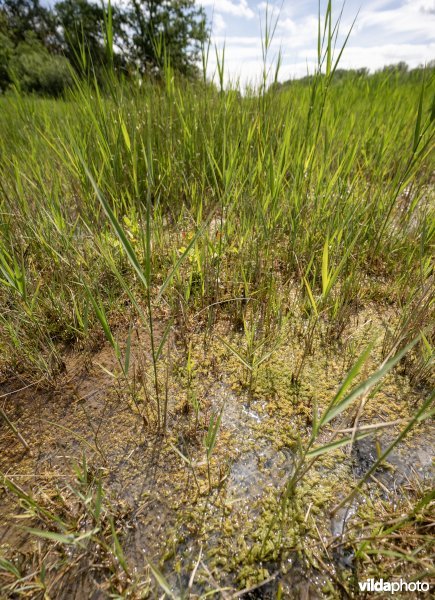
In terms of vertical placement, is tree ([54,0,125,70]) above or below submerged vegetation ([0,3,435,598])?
above

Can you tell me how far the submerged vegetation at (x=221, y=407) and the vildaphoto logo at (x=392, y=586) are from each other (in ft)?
0.05

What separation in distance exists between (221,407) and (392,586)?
22.2 inches

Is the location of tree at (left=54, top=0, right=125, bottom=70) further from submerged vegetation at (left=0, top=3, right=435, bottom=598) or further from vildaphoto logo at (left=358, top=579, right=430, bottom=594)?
vildaphoto logo at (left=358, top=579, right=430, bottom=594)

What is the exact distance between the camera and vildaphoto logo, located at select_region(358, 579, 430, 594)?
61 centimetres

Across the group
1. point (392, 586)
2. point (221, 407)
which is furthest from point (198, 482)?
point (392, 586)

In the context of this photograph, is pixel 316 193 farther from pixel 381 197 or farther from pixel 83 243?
pixel 83 243

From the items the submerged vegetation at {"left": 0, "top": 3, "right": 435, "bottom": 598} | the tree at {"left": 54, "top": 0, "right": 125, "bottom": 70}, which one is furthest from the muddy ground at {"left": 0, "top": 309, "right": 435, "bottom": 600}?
the tree at {"left": 54, "top": 0, "right": 125, "bottom": 70}

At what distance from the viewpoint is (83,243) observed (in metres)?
1.33

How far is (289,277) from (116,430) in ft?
3.18

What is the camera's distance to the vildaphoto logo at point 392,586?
611 millimetres

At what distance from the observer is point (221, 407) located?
3.23ft

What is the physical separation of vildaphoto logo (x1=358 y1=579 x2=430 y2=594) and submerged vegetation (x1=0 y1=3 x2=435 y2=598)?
1cm

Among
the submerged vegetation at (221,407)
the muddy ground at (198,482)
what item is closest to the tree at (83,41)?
the submerged vegetation at (221,407)

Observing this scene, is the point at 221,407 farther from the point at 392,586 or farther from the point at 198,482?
the point at 392,586
